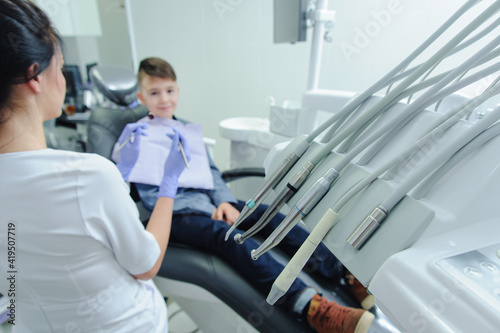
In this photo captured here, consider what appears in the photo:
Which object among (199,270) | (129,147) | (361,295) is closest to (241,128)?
(129,147)

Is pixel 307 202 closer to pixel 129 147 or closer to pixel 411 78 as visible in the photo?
pixel 411 78

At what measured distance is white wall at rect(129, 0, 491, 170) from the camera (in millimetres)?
1238

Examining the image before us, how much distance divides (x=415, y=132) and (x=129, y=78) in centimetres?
141

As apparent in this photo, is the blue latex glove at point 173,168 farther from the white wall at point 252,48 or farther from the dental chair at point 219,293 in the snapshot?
the white wall at point 252,48

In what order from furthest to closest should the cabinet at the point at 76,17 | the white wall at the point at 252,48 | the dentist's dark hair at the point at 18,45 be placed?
the cabinet at the point at 76,17 < the white wall at the point at 252,48 < the dentist's dark hair at the point at 18,45

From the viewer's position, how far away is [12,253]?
587mm

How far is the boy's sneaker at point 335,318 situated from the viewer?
0.79 meters

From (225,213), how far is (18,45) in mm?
954

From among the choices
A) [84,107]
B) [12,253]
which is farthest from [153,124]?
[84,107]

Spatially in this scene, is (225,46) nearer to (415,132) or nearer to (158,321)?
(158,321)

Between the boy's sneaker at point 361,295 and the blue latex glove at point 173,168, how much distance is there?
0.68 metres

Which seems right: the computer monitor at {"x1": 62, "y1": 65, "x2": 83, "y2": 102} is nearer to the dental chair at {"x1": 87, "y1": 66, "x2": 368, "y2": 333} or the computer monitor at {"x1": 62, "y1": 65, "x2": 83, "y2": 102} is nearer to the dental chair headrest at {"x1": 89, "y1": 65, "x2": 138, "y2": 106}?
the dental chair headrest at {"x1": 89, "y1": 65, "x2": 138, "y2": 106}

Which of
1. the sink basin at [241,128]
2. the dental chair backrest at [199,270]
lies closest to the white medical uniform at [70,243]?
the dental chair backrest at [199,270]

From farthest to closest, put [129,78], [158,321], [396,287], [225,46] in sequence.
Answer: [225,46] → [129,78] → [158,321] → [396,287]
